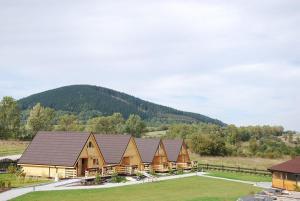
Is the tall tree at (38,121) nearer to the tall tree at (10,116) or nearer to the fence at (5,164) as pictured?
the tall tree at (10,116)

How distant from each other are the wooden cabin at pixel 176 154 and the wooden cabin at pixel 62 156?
1764 centimetres

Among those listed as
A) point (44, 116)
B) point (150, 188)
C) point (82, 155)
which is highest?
point (44, 116)

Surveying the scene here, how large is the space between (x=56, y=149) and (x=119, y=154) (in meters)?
9.12

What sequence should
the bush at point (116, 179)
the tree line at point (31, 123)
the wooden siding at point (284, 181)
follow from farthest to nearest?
the tree line at point (31, 123) → the bush at point (116, 179) → the wooden siding at point (284, 181)

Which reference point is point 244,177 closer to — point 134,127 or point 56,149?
point 56,149

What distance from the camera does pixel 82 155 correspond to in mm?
48812

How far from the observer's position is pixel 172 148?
226 ft

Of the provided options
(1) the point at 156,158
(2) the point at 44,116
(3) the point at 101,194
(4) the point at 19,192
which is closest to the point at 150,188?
(3) the point at 101,194

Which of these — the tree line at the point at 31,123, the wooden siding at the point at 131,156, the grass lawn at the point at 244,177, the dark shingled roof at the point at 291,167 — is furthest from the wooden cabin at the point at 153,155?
the tree line at the point at 31,123

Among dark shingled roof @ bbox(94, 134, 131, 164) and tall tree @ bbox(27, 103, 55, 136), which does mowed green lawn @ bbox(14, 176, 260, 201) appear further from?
tall tree @ bbox(27, 103, 55, 136)

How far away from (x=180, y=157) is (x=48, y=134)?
2425 cm

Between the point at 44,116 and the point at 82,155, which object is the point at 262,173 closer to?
the point at 82,155

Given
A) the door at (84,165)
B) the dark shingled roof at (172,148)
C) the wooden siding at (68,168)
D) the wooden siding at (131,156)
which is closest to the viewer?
the wooden siding at (68,168)

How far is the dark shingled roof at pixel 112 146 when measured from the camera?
179 ft
